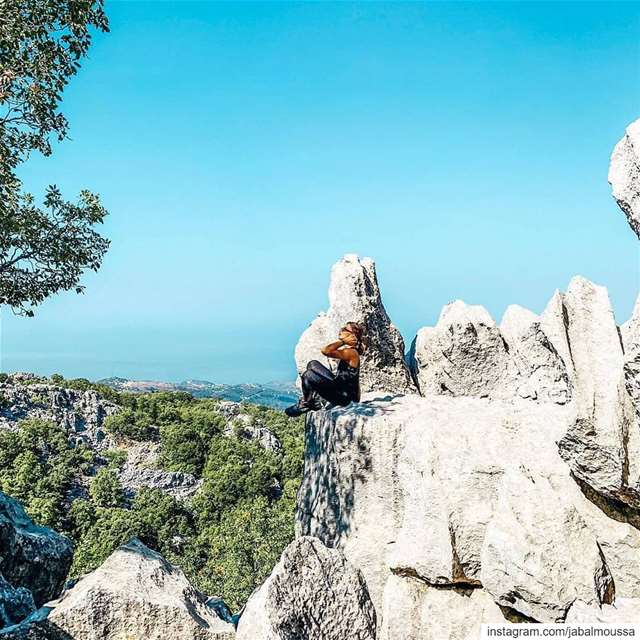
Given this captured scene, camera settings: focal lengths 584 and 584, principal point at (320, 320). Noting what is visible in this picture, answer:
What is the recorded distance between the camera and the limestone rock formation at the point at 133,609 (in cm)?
1033

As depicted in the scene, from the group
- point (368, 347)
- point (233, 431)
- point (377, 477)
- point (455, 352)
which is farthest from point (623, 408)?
point (233, 431)

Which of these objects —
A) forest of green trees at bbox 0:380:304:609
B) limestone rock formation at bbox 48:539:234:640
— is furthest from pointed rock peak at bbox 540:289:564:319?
forest of green trees at bbox 0:380:304:609

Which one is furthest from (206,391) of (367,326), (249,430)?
(367,326)

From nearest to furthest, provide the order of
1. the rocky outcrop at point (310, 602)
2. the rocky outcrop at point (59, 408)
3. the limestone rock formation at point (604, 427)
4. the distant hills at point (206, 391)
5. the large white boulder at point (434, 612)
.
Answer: the limestone rock formation at point (604, 427), the rocky outcrop at point (310, 602), the large white boulder at point (434, 612), the rocky outcrop at point (59, 408), the distant hills at point (206, 391)

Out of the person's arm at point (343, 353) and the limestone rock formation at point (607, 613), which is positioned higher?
the person's arm at point (343, 353)

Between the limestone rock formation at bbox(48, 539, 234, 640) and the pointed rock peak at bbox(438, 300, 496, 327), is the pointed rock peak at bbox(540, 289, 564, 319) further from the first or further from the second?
the limestone rock formation at bbox(48, 539, 234, 640)

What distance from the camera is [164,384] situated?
12912 cm

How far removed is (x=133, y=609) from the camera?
10695 mm

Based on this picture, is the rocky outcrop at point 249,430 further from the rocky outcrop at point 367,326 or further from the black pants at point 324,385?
the black pants at point 324,385

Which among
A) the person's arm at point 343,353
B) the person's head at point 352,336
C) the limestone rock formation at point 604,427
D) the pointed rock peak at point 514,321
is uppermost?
the pointed rock peak at point 514,321

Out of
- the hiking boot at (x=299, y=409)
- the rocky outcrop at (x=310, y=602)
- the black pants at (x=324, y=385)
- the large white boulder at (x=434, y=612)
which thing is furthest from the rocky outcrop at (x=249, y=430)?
the rocky outcrop at (x=310, y=602)

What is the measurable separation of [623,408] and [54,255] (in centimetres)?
1354

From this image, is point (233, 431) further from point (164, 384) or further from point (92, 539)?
point (164, 384)

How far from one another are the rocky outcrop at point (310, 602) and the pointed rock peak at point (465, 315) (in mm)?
7758
